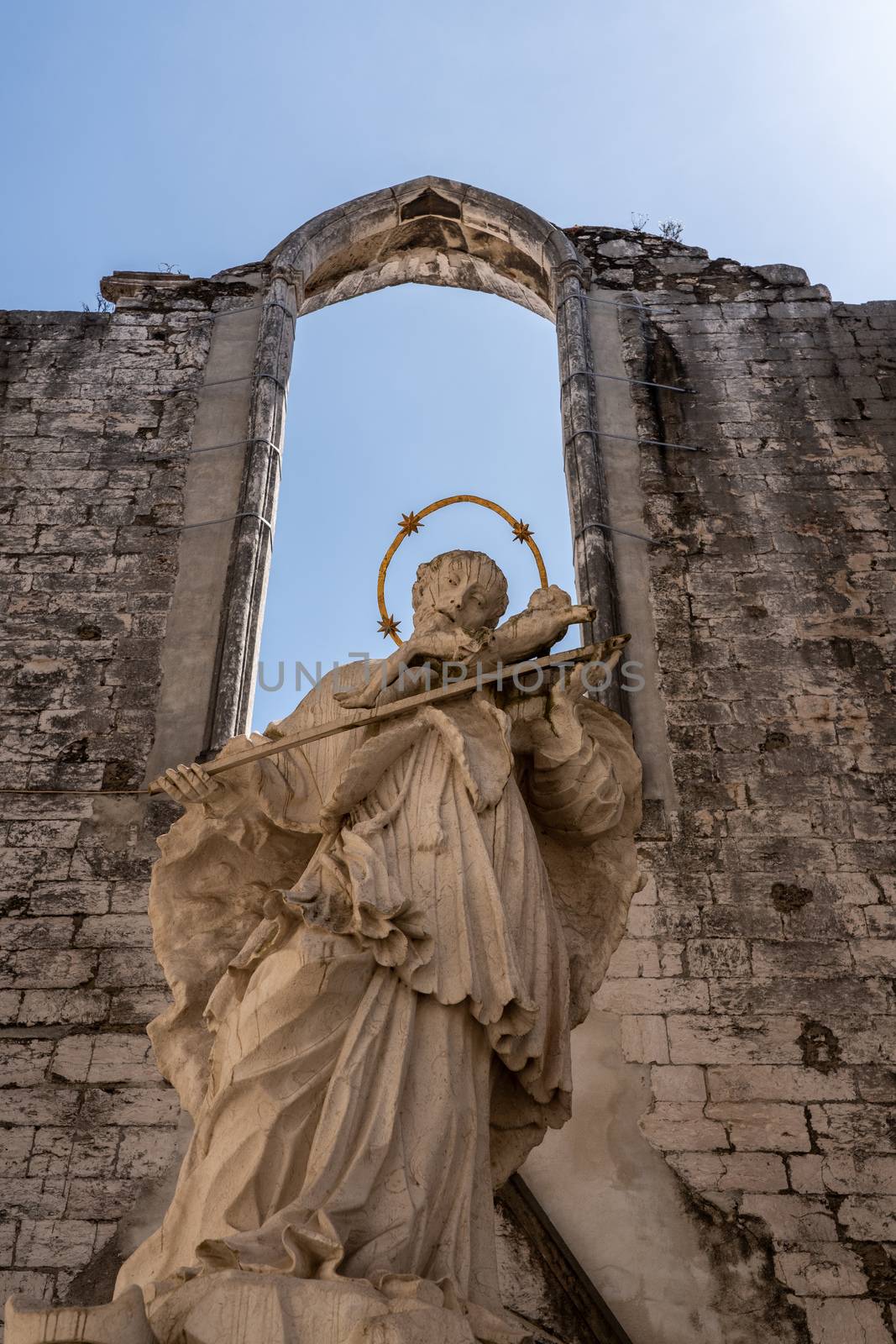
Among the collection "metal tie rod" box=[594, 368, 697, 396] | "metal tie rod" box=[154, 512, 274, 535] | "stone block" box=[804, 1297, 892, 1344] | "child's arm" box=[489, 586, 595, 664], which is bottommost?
"stone block" box=[804, 1297, 892, 1344]

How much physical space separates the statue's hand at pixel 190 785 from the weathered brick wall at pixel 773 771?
98.4 inches

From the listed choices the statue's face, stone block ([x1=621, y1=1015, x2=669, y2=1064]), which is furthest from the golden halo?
stone block ([x1=621, y1=1015, x2=669, y2=1064])

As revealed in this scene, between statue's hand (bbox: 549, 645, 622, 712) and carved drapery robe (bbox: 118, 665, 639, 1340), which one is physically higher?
statue's hand (bbox: 549, 645, 622, 712)

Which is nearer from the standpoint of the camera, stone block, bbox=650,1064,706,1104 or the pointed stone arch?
stone block, bbox=650,1064,706,1104

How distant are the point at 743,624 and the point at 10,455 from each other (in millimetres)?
3966

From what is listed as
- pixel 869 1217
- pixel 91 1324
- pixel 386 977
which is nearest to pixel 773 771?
pixel 869 1217

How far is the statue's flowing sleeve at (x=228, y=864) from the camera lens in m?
3.49

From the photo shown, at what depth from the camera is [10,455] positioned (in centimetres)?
772

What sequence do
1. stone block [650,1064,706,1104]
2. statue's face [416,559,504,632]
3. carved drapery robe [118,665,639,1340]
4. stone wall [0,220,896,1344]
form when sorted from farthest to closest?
stone block [650,1064,706,1104]
stone wall [0,220,896,1344]
statue's face [416,559,504,632]
carved drapery robe [118,665,639,1340]

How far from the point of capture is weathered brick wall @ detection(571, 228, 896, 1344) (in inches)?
202

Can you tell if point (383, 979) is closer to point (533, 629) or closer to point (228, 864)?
point (228, 864)

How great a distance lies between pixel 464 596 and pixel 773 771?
2.90 meters

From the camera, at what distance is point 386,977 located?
2973mm

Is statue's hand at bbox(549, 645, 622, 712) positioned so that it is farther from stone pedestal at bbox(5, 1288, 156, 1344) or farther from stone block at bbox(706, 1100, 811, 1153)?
stone block at bbox(706, 1100, 811, 1153)
